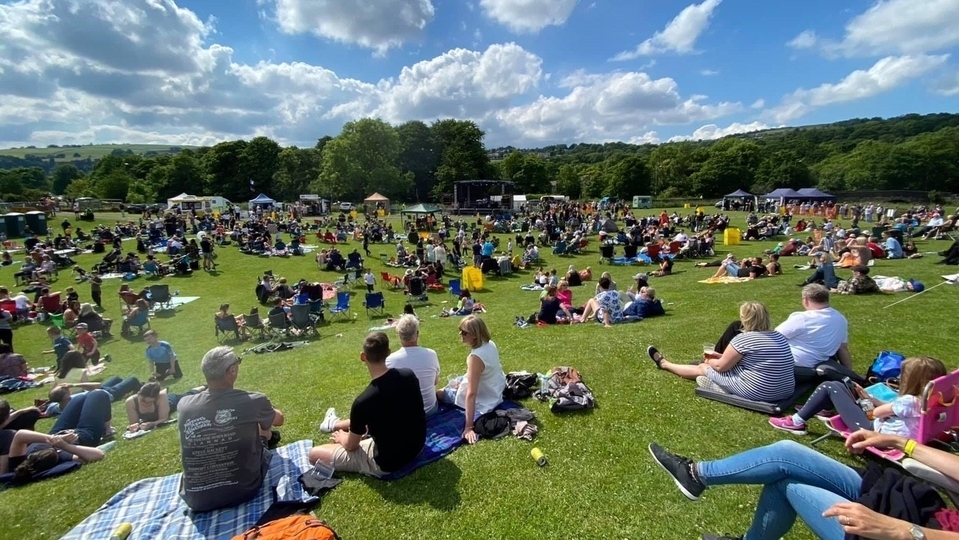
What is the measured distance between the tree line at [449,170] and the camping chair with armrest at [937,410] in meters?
66.5

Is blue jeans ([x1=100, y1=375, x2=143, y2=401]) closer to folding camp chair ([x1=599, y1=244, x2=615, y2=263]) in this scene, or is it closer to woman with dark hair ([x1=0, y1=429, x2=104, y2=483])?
woman with dark hair ([x1=0, y1=429, x2=104, y2=483])

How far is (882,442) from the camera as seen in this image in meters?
3.05

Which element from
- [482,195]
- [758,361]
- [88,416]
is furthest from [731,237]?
[482,195]

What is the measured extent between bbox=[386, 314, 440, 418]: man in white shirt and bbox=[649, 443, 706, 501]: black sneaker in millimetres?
2337

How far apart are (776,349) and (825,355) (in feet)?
3.60

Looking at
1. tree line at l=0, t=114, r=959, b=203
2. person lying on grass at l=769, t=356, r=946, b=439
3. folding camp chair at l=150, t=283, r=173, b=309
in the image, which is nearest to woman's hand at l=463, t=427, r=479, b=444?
person lying on grass at l=769, t=356, r=946, b=439

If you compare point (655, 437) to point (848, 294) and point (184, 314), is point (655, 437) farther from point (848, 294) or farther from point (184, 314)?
point (184, 314)

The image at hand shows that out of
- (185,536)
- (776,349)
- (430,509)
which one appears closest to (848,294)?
(776,349)

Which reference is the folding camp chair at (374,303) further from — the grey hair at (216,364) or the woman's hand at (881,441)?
the woman's hand at (881,441)

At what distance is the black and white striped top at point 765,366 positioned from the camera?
489 cm

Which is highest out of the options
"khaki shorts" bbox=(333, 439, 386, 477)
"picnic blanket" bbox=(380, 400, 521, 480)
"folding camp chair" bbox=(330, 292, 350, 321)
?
"khaki shorts" bbox=(333, 439, 386, 477)

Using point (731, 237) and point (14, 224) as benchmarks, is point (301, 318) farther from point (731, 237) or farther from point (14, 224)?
point (14, 224)

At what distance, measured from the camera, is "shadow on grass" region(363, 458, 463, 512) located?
3.91 metres

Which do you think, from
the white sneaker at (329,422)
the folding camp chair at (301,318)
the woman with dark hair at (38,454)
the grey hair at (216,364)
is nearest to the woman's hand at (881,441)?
the grey hair at (216,364)
